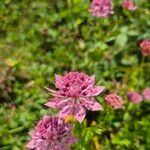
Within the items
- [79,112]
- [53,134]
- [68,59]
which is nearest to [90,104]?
[79,112]

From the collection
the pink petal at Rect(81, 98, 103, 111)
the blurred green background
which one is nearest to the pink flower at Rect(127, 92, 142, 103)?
the blurred green background

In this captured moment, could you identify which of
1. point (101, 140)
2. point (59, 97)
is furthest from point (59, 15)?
point (59, 97)

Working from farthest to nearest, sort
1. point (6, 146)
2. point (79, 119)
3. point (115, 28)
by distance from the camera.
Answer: point (115, 28)
point (6, 146)
point (79, 119)

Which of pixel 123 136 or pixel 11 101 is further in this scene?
pixel 11 101

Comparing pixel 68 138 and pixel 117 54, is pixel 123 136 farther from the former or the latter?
pixel 68 138

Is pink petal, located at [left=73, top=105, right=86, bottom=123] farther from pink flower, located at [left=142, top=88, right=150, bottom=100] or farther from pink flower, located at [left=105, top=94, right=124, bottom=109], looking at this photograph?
pink flower, located at [left=142, top=88, right=150, bottom=100]

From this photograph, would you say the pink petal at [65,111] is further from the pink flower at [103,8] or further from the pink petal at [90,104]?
the pink flower at [103,8]

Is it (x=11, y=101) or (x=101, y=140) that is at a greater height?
(x=11, y=101)
